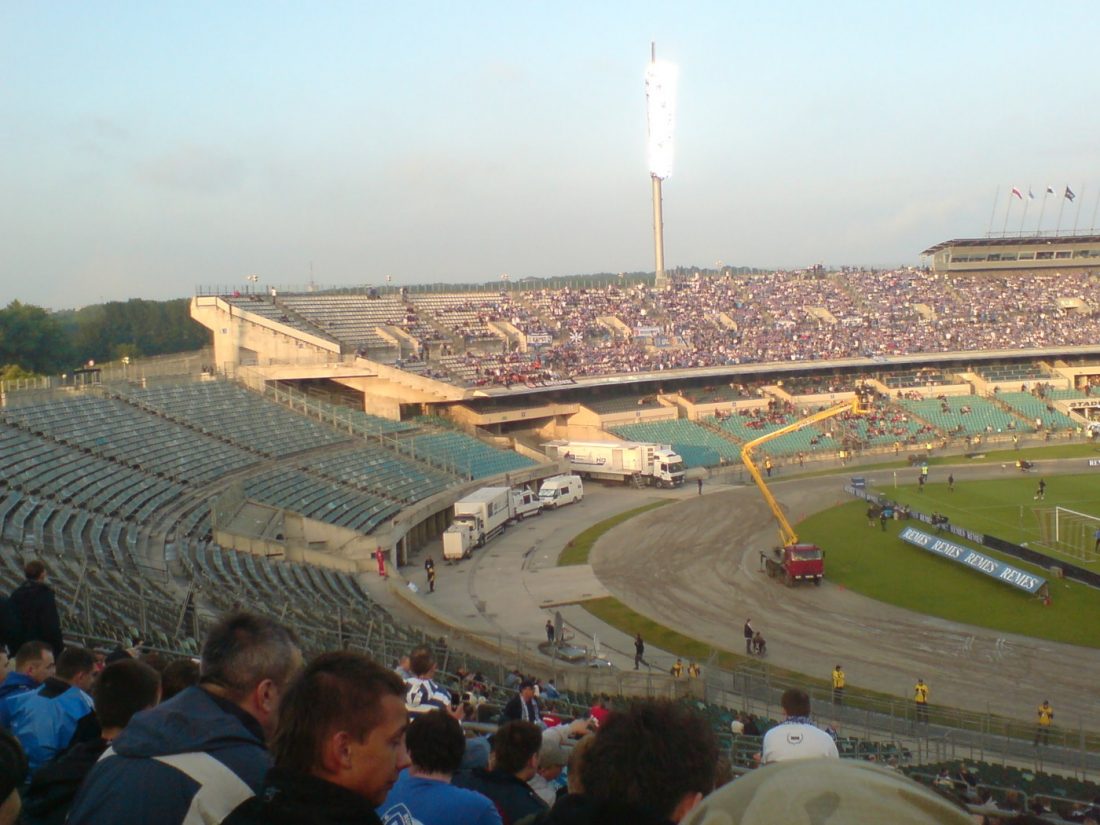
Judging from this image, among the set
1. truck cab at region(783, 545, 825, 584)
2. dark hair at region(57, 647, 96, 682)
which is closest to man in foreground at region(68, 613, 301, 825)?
dark hair at region(57, 647, 96, 682)

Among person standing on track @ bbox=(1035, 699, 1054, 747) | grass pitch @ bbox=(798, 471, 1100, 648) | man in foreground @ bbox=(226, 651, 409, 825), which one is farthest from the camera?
grass pitch @ bbox=(798, 471, 1100, 648)

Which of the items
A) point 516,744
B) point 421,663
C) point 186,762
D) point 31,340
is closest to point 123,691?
point 186,762

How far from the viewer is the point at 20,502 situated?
2517cm

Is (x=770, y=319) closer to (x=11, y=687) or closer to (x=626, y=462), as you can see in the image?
(x=626, y=462)

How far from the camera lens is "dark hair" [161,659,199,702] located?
17.5 ft

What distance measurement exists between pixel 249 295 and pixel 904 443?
3983 centimetres

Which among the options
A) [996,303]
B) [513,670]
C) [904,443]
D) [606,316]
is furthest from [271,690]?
[996,303]

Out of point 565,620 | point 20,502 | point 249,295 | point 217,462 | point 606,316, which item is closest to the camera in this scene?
point 20,502

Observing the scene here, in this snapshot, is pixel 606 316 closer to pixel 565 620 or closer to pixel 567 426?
pixel 567 426

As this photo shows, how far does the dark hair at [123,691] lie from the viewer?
441 cm

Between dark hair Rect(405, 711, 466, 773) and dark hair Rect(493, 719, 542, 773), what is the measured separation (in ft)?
1.21

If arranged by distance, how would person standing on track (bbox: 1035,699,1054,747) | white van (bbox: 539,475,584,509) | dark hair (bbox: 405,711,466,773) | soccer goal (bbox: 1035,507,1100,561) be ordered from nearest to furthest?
dark hair (bbox: 405,711,466,773) → person standing on track (bbox: 1035,699,1054,747) → soccer goal (bbox: 1035,507,1100,561) → white van (bbox: 539,475,584,509)

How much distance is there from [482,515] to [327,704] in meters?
36.3

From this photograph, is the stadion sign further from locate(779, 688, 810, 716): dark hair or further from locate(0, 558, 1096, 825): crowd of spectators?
locate(0, 558, 1096, 825): crowd of spectators
